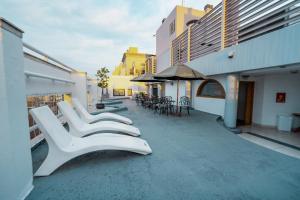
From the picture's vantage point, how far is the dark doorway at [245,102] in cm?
726

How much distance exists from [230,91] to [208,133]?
2.19 meters

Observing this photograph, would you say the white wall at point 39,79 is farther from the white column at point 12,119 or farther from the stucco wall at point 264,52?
the stucco wall at point 264,52

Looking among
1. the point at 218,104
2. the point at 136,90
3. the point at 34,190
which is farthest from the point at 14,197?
the point at 136,90

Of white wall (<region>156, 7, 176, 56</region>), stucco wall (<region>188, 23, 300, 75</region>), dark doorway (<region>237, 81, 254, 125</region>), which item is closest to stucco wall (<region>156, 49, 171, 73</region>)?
white wall (<region>156, 7, 176, 56</region>)

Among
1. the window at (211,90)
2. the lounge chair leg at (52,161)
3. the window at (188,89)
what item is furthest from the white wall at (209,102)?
the lounge chair leg at (52,161)

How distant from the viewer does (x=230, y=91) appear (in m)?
5.88

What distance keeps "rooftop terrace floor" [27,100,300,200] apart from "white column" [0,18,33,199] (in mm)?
377

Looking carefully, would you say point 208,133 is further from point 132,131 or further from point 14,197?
point 14,197

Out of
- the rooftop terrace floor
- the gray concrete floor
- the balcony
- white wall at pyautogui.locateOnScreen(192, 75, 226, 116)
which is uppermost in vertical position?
the balcony

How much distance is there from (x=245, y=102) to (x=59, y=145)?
8.46m

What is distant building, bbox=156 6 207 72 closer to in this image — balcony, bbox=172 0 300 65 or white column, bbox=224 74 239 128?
balcony, bbox=172 0 300 65

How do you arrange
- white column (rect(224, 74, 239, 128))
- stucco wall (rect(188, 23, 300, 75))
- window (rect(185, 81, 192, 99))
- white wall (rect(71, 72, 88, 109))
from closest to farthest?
1. stucco wall (rect(188, 23, 300, 75))
2. white column (rect(224, 74, 239, 128))
3. white wall (rect(71, 72, 88, 109))
4. window (rect(185, 81, 192, 99))

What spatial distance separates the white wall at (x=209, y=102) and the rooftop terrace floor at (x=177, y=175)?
4097mm

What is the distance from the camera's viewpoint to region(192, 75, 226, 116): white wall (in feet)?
24.6
